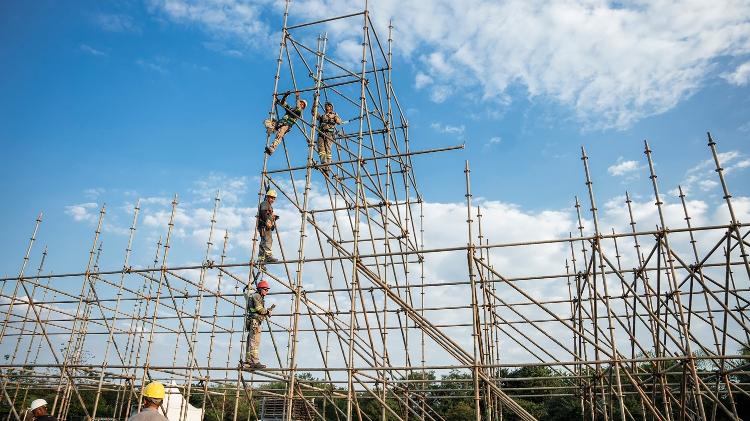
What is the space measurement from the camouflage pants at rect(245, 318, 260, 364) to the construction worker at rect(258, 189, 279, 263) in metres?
1.27

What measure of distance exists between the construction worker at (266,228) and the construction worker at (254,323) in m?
0.68

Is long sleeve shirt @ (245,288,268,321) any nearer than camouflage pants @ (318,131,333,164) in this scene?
Yes

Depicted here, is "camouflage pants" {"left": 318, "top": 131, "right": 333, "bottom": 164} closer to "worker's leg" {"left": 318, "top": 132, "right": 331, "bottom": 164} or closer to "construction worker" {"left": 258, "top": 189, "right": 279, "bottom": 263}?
"worker's leg" {"left": 318, "top": 132, "right": 331, "bottom": 164}

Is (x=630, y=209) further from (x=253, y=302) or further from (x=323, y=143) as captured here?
(x=253, y=302)

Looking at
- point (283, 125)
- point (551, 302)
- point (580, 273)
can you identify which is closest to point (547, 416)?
point (551, 302)

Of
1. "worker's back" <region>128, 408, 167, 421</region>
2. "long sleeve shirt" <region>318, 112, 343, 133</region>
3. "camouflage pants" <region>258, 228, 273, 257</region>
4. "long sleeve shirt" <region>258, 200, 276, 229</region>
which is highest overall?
"long sleeve shirt" <region>318, 112, 343, 133</region>

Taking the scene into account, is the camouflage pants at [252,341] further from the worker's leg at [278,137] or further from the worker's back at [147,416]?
the worker's back at [147,416]

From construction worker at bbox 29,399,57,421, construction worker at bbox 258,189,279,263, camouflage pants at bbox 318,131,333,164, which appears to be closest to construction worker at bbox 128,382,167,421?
construction worker at bbox 29,399,57,421

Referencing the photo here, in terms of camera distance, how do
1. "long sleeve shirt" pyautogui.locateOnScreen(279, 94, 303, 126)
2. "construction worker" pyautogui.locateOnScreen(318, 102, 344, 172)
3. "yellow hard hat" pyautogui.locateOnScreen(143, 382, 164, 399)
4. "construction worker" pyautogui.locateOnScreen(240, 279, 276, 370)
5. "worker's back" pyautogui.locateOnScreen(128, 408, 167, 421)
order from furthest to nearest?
"construction worker" pyautogui.locateOnScreen(318, 102, 344, 172), "long sleeve shirt" pyautogui.locateOnScreen(279, 94, 303, 126), "construction worker" pyautogui.locateOnScreen(240, 279, 276, 370), "yellow hard hat" pyautogui.locateOnScreen(143, 382, 164, 399), "worker's back" pyautogui.locateOnScreen(128, 408, 167, 421)

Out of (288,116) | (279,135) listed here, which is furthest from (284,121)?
(279,135)

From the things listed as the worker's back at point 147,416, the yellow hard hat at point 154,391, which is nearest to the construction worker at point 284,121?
the yellow hard hat at point 154,391

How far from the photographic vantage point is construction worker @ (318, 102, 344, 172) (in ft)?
39.8

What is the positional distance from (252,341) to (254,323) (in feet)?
1.07

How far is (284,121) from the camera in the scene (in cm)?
1145
